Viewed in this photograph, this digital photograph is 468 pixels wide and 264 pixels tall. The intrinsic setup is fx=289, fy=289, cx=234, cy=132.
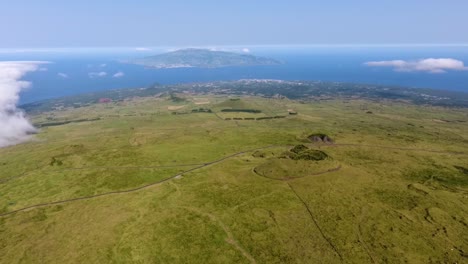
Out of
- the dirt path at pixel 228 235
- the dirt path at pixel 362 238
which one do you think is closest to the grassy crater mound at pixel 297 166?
the dirt path at pixel 362 238

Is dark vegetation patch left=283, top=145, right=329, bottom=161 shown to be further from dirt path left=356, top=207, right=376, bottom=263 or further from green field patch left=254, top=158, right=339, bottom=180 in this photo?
dirt path left=356, top=207, right=376, bottom=263

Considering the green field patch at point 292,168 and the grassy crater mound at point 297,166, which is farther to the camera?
the grassy crater mound at point 297,166

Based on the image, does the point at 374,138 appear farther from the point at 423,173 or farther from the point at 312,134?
the point at 423,173

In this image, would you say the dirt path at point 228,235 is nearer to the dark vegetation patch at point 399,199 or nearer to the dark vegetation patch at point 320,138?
the dark vegetation patch at point 399,199

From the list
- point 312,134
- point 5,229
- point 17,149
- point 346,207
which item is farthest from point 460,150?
point 17,149

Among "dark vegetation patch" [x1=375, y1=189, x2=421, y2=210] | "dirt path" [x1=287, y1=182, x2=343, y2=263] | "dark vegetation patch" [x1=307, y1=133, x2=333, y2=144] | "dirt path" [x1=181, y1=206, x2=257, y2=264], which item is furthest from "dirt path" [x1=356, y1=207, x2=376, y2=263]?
"dark vegetation patch" [x1=307, y1=133, x2=333, y2=144]
